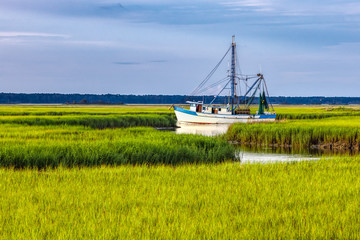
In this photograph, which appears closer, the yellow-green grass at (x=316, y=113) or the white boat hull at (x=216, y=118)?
the white boat hull at (x=216, y=118)

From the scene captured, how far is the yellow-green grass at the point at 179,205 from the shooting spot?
827cm

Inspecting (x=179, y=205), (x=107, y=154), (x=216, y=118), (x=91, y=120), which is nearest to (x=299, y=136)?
(x=107, y=154)

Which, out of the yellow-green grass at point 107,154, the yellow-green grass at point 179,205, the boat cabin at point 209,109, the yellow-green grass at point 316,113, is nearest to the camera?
the yellow-green grass at point 179,205

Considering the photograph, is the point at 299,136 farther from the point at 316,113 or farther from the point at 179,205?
the point at 316,113

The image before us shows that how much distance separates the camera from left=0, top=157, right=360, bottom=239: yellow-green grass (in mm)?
8266

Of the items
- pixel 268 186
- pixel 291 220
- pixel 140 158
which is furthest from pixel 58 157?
pixel 291 220

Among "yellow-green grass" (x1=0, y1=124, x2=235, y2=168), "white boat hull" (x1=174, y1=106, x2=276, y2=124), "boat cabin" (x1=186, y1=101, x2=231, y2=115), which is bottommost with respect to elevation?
Result: "white boat hull" (x1=174, y1=106, x2=276, y2=124)

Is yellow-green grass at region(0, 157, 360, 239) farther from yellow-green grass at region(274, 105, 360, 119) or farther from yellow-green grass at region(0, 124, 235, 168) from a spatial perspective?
yellow-green grass at region(274, 105, 360, 119)

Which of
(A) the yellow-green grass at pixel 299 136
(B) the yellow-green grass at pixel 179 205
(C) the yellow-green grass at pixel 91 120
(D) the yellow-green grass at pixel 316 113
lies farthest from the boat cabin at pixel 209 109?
(B) the yellow-green grass at pixel 179 205

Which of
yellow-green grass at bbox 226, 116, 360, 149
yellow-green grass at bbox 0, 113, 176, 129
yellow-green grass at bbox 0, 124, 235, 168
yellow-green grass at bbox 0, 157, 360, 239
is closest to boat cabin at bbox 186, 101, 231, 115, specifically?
yellow-green grass at bbox 0, 113, 176, 129

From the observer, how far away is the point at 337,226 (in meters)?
8.76

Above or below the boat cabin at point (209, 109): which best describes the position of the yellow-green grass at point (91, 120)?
below

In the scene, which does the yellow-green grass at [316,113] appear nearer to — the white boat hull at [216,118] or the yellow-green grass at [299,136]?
the white boat hull at [216,118]

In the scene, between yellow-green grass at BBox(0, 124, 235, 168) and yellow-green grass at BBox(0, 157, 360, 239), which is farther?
yellow-green grass at BBox(0, 124, 235, 168)
